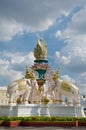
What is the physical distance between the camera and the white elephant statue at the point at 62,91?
3491 centimetres

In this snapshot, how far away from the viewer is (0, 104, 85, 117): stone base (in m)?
32.8

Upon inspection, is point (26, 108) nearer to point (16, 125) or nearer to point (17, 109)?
point (17, 109)

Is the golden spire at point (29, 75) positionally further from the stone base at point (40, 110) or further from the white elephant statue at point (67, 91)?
the stone base at point (40, 110)

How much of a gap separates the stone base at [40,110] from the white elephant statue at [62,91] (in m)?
1.49

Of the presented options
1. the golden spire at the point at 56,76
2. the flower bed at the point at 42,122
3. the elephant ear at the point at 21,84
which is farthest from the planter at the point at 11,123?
the golden spire at the point at 56,76

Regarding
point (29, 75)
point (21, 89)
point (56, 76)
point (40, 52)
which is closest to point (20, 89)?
point (21, 89)

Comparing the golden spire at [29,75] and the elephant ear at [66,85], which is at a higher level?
the golden spire at [29,75]

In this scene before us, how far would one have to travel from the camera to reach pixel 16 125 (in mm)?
26969

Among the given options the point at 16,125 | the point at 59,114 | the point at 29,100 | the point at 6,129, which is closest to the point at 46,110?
the point at 59,114

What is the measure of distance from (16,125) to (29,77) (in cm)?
1094

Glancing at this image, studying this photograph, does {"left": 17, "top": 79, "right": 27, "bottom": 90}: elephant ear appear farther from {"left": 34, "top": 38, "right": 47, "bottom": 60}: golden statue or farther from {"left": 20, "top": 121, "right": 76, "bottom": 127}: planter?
{"left": 20, "top": 121, "right": 76, "bottom": 127}: planter

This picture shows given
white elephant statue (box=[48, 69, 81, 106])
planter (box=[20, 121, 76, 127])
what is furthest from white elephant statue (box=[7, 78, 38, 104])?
planter (box=[20, 121, 76, 127])

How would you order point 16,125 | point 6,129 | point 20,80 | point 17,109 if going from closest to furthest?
1. point 6,129
2. point 16,125
3. point 17,109
4. point 20,80

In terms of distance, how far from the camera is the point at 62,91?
35.6 m
